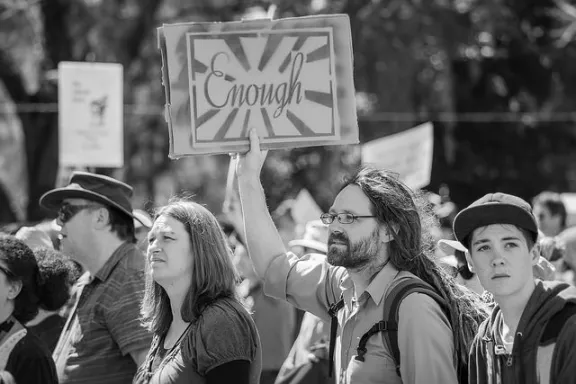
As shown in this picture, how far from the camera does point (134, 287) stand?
5.03m

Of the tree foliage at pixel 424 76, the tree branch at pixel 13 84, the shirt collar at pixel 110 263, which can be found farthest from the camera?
the tree branch at pixel 13 84

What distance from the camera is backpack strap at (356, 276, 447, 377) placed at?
12.5 feet

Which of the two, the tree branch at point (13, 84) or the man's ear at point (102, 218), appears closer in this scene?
→ the man's ear at point (102, 218)

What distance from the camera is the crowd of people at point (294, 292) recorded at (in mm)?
3658

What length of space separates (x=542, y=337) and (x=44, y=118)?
39.0 ft

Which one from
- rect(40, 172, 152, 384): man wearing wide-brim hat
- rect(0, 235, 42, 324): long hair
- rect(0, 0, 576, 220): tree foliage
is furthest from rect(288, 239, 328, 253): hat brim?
rect(0, 0, 576, 220): tree foliage

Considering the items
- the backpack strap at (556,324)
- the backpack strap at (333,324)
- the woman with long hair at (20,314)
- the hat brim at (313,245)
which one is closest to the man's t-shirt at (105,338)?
the woman with long hair at (20,314)

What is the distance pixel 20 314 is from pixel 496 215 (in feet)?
7.67

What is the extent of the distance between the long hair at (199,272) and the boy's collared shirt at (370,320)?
0.23m

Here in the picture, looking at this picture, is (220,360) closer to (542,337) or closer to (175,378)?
(175,378)

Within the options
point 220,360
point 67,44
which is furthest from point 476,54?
point 220,360

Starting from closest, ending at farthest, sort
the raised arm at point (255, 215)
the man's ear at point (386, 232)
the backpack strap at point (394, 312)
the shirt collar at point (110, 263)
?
the backpack strap at point (394, 312) < the man's ear at point (386, 232) < the raised arm at point (255, 215) < the shirt collar at point (110, 263)

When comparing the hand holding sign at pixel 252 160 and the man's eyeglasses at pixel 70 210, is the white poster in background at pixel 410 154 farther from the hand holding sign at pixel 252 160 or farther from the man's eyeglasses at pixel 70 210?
the hand holding sign at pixel 252 160

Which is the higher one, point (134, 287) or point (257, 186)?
point (257, 186)
